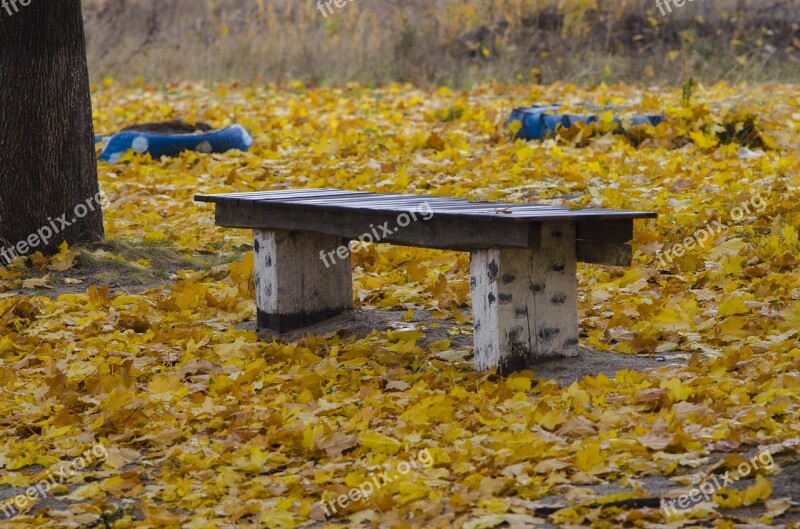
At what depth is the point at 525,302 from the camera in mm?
4203

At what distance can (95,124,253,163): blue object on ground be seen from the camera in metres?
9.75

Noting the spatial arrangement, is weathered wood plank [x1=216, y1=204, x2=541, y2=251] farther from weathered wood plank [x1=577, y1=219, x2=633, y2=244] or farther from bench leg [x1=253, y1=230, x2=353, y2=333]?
weathered wood plank [x1=577, y1=219, x2=633, y2=244]

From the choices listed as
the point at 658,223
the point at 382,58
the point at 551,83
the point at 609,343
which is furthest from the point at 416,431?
the point at 382,58

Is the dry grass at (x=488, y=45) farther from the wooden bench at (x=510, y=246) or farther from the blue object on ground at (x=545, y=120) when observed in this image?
the wooden bench at (x=510, y=246)

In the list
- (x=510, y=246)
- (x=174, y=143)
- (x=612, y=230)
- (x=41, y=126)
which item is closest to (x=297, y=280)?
(x=510, y=246)

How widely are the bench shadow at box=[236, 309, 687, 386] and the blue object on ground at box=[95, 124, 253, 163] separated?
459 centimetres

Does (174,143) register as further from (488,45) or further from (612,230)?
(488,45)

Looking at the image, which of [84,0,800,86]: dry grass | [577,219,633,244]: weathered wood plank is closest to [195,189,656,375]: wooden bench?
[577,219,633,244]: weathered wood plank

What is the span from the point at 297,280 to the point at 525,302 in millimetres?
1398

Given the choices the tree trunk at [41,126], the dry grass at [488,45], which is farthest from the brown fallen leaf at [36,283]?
the dry grass at [488,45]

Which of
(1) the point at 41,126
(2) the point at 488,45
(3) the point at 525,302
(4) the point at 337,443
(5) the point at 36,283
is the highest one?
(2) the point at 488,45

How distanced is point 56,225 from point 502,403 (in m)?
3.62

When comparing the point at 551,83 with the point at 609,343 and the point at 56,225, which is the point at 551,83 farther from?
the point at 609,343

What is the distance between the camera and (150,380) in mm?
4477
